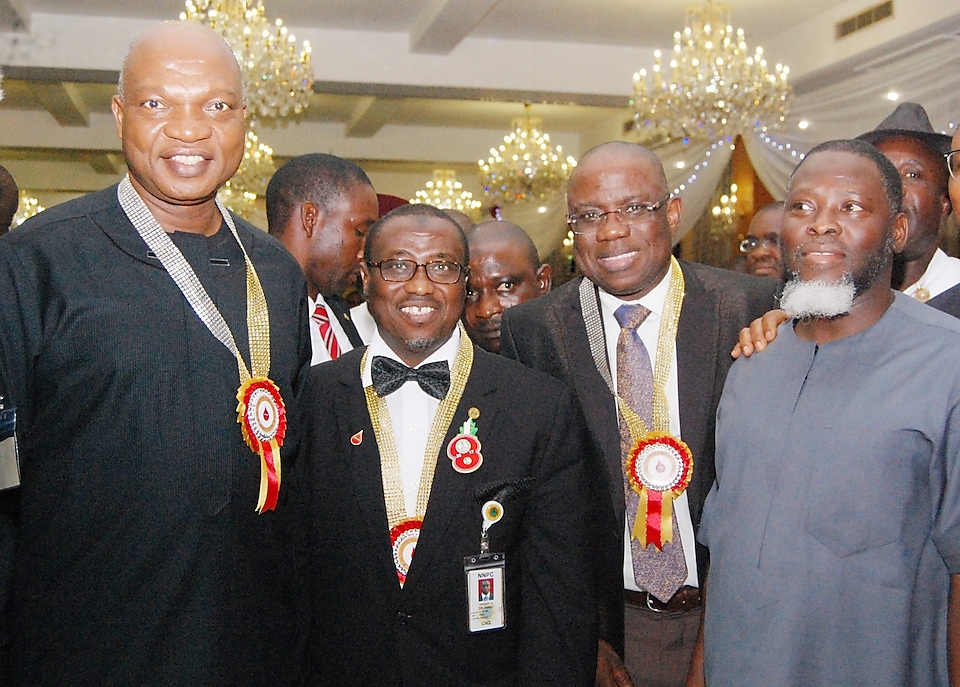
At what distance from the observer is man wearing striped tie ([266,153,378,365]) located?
3.60 m

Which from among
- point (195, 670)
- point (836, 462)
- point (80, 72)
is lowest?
point (195, 670)

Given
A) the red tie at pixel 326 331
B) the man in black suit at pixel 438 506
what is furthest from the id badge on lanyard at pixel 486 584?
the red tie at pixel 326 331

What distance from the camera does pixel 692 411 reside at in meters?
2.39

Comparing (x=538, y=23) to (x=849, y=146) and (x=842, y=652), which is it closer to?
(x=849, y=146)

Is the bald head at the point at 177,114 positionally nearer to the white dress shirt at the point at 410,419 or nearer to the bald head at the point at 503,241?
the white dress shirt at the point at 410,419

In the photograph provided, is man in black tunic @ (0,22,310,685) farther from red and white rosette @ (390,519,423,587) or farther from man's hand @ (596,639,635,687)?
man's hand @ (596,639,635,687)

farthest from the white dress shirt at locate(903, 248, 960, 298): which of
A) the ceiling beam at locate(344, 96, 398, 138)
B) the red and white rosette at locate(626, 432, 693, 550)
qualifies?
the ceiling beam at locate(344, 96, 398, 138)

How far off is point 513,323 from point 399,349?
1.63 ft

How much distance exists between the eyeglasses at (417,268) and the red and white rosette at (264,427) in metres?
0.53

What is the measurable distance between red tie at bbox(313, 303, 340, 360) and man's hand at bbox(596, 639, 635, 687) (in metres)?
1.78

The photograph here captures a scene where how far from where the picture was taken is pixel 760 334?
2111 mm

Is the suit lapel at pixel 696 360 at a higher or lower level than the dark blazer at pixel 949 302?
lower

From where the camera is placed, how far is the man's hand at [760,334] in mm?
2082

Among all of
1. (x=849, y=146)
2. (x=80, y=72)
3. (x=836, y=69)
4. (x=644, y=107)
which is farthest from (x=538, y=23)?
(x=849, y=146)
